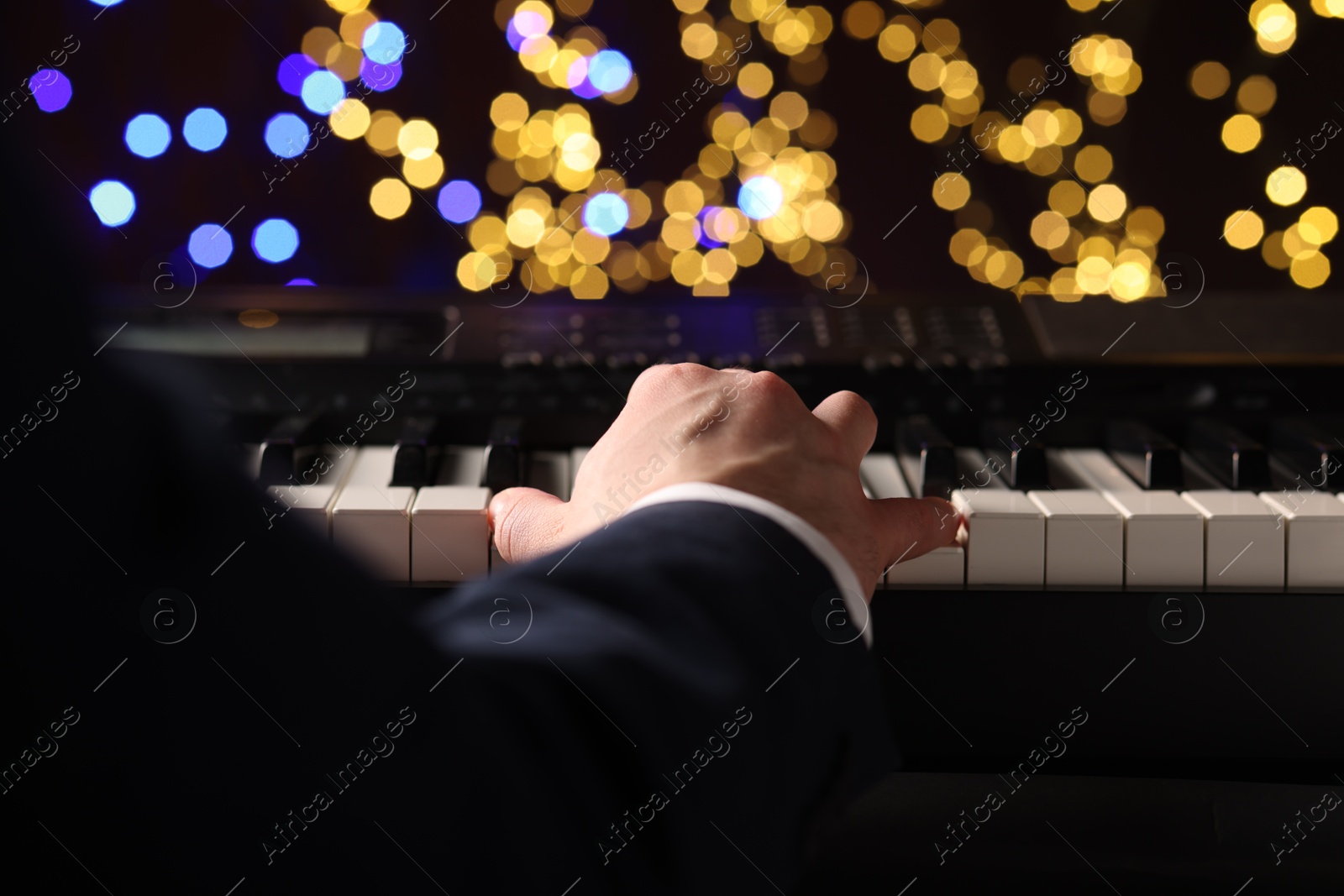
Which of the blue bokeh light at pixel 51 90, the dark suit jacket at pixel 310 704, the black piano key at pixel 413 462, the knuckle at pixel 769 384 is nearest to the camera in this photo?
the dark suit jacket at pixel 310 704

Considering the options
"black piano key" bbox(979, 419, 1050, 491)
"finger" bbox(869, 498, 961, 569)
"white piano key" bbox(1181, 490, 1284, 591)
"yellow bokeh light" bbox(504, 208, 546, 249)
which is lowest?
"white piano key" bbox(1181, 490, 1284, 591)

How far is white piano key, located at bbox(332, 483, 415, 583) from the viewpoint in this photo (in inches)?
27.8

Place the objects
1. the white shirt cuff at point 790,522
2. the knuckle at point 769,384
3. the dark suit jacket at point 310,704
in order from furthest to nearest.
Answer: the knuckle at point 769,384
the white shirt cuff at point 790,522
the dark suit jacket at point 310,704

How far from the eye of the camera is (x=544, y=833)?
1.09ft

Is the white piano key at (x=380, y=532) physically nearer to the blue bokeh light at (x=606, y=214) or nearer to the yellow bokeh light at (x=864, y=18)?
the blue bokeh light at (x=606, y=214)

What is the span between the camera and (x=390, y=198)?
1.28 m

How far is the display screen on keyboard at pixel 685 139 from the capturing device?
4.08 feet

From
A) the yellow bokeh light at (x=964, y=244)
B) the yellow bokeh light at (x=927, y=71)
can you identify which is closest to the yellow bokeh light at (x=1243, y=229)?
the yellow bokeh light at (x=964, y=244)

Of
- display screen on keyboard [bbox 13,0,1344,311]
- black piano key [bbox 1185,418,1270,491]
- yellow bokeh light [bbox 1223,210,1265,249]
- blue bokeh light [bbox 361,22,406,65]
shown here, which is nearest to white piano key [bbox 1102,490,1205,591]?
black piano key [bbox 1185,418,1270,491]

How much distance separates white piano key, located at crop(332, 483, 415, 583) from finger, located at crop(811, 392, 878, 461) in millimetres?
312

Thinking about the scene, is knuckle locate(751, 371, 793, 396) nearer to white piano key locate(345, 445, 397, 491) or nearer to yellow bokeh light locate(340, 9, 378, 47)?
white piano key locate(345, 445, 397, 491)

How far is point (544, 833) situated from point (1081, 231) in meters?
1.21

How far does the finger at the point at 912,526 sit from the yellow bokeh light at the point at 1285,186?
881mm

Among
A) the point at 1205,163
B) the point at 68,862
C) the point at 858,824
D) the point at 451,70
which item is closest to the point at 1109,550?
the point at 858,824
